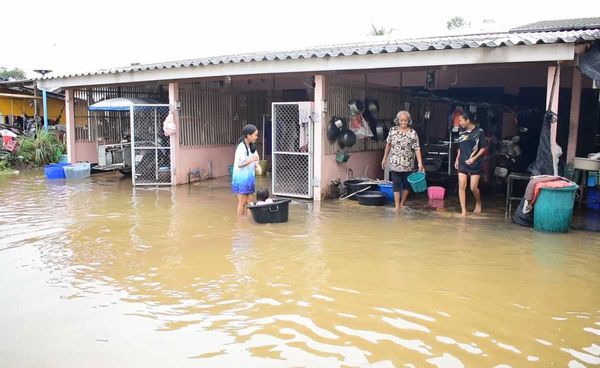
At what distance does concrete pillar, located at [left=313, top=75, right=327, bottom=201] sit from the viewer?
10008mm

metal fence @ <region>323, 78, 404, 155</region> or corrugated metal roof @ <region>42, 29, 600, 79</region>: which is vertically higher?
corrugated metal roof @ <region>42, 29, 600, 79</region>

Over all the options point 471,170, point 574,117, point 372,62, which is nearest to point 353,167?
point 372,62

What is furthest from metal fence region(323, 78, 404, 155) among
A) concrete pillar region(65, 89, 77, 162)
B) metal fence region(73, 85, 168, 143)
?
concrete pillar region(65, 89, 77, 162)

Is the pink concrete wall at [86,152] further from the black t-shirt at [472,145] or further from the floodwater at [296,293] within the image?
the black t-shirt at [472,145]

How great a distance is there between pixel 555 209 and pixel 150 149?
9.14 metres

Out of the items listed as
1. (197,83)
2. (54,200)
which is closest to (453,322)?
(54,200)

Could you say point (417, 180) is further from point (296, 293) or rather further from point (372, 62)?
point (296, 293)

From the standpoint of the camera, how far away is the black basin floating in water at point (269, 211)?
25.1 feet

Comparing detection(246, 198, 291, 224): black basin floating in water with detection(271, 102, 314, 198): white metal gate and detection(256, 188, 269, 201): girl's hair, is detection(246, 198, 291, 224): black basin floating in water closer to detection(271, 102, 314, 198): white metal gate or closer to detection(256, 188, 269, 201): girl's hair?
detection(256, 188, 269, 201): girl's hair

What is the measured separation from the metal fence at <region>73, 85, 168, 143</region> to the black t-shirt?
992 cm

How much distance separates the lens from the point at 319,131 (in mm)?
10031

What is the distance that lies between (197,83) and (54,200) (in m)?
4.57

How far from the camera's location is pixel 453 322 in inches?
163

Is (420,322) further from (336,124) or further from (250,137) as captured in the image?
(336,124)
